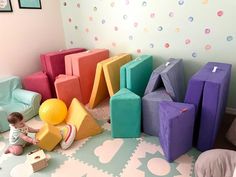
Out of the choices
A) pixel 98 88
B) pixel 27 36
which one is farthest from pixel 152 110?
pixel 27 36

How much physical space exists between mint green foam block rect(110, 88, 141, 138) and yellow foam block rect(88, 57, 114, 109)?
562 mm

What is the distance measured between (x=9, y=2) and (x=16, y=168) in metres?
2.02

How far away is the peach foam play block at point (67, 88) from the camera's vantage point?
8.08 ft

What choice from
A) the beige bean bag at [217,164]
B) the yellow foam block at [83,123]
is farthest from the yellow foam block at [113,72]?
the beige bean bag at [217,164]

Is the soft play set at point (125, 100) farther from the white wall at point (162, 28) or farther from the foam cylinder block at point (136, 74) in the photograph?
the white wall at point (162, 28)

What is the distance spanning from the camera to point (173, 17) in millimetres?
2357

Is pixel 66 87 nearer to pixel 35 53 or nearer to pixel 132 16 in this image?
pixel 35 53

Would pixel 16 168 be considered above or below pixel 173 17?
below

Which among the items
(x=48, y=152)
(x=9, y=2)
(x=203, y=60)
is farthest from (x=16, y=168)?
(x=203, y=60)

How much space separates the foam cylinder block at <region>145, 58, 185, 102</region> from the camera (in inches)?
79.2

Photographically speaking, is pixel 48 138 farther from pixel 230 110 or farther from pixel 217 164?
pixel 230 110

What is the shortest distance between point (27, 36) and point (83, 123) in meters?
1.62

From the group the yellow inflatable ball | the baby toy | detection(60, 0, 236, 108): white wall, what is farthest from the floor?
detection(60, 0, 236, 108): white wall

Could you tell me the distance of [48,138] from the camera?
191 cm
